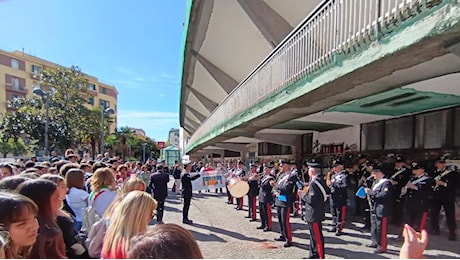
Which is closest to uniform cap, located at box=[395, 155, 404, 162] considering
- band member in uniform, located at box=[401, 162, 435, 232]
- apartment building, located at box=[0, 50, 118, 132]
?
band member in uniform, located at box=[401, 162, 435, 232]

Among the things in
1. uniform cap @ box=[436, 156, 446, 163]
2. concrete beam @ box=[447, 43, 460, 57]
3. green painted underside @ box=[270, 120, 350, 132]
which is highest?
concrete beam @ box=[447, 43, 460, 57]

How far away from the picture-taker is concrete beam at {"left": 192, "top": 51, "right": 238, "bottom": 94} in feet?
72.0

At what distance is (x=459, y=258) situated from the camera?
20.7 ft

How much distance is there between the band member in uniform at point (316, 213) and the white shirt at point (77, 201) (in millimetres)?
3887

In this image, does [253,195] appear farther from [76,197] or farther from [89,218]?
[89,218]

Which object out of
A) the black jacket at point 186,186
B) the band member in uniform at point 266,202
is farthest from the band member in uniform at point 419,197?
the black jacket at point 186,186

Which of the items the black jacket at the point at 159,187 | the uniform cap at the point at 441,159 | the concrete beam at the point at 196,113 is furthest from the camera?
the concrete beam at the point at 196,113

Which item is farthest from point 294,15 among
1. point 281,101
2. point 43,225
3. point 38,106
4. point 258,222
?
point 38,106

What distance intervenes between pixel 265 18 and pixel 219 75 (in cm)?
1042

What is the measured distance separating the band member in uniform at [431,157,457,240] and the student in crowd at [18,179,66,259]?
8.24 metres

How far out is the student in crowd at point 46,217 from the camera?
8.20 feet

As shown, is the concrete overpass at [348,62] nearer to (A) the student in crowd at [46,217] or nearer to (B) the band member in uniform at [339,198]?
(B) the band member in uniform at [339,198]

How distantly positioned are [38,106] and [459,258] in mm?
35560

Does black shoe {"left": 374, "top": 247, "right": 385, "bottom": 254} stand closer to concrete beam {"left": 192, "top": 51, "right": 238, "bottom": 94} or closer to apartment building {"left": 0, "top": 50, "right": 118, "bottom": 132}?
concrete beam {"left": 192, "top": 51, "right": 238, "bottom": 94}
